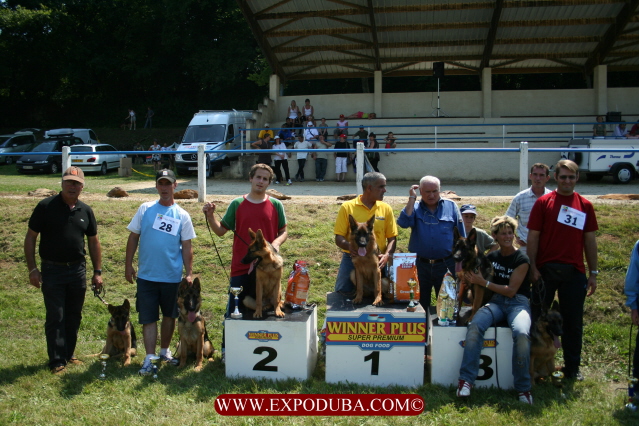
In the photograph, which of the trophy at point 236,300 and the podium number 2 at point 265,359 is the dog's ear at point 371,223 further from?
the podium number 2 at point 265,359

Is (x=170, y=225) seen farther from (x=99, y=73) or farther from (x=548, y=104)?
(x=99, y=73)

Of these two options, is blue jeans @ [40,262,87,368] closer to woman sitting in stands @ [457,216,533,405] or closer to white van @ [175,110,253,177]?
woman sitting in stands @ [457,216,533,405]

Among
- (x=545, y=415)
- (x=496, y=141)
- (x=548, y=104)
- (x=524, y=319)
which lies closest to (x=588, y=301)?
(x=524, y=319)

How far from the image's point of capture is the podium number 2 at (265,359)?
16.8 feet

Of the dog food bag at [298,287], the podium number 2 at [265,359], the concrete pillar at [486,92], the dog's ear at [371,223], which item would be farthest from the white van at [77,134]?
the dog's ear at [371,223]

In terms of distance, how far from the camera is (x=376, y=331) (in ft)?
16.4

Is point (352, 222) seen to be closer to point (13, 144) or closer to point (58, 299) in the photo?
point (58, 299)

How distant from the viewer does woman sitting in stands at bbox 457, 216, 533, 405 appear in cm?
463

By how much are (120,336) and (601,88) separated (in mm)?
20337

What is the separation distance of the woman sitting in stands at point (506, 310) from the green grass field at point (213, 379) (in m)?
0.20

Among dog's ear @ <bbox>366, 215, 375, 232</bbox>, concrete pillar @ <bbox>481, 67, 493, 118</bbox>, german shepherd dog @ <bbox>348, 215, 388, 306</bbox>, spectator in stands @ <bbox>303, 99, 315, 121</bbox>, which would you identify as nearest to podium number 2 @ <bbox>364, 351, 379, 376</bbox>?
german shepherd dog @ <bbox>348, 215, 388, 306</bbox>

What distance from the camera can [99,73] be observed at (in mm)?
39156

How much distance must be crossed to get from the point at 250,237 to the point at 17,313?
4143mm

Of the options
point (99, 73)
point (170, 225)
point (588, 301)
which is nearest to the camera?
point (170, 225)
